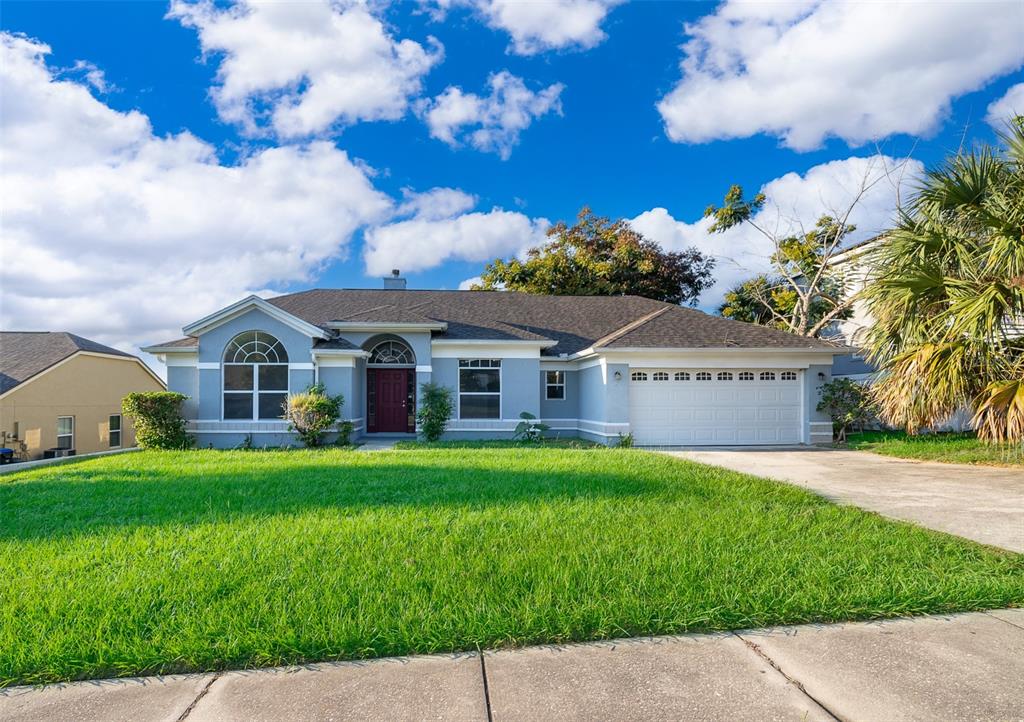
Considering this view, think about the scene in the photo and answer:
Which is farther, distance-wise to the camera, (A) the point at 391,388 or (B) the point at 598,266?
(B) the point at 598,266

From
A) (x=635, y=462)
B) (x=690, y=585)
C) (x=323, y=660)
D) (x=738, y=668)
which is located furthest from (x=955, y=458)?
(x=323, y=660)

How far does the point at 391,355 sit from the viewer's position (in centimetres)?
1759

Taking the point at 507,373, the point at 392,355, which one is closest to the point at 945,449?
the point at 507,373

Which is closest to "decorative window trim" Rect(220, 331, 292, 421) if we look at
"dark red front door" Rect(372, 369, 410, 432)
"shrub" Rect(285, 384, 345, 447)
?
"shrub" Rect(285, 384, 345, 447)

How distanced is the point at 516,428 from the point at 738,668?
13373 mm

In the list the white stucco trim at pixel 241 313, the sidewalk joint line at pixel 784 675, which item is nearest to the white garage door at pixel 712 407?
the white stucco trim at pixel 241 313

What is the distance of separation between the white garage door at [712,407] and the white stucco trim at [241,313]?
876 cm

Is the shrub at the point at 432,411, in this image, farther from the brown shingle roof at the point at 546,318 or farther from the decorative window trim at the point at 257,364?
the decorative window trim at the point at 257,364

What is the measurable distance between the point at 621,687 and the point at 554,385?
15086mm

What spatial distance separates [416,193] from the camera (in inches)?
775

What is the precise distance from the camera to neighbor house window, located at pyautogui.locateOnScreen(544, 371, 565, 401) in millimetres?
17969

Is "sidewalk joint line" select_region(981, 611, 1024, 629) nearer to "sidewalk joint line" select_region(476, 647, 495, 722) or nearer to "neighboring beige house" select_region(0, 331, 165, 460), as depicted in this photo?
"sidewalk joint line" select_region(476, 647, 495, 722)

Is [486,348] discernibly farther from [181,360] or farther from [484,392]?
[181,360]

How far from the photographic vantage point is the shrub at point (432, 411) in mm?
16047
